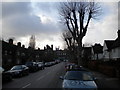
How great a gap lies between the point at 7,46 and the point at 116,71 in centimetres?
3904

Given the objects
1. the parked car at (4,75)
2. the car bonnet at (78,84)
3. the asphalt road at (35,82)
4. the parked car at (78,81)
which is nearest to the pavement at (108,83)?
the asphalt road at (35,82)

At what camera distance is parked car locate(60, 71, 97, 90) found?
9305mm

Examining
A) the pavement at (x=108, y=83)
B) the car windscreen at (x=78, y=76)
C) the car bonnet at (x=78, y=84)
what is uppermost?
the car windscreen at (x=78, y=76)

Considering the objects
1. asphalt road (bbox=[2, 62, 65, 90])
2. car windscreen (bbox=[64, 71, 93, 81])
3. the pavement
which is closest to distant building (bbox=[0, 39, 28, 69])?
asphalt road (bbox=[2, 62, 65, 90])

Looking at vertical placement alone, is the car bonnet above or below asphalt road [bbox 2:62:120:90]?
above

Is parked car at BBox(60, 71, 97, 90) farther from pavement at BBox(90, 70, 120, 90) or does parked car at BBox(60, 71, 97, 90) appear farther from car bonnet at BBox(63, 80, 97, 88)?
pavement at BBox(90, 70, 120, 90)

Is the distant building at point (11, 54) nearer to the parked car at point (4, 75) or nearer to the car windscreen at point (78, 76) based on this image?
the parked car at point (4, 75)

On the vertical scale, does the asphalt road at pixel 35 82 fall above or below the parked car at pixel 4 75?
below

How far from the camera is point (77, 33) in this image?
31719 mm

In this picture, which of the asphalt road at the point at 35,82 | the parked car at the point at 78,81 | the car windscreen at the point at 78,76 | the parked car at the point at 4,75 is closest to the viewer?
the parked car at the point at 78,81

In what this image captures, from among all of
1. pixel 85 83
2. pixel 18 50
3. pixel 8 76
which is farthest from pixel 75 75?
pixel 18 50

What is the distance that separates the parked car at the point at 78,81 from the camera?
9305 mm

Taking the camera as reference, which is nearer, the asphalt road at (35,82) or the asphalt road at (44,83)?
the asphalt road at (44,83)

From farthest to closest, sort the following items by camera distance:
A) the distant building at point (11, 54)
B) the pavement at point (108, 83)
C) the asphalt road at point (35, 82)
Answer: the distant building at point (11, 54) < the asphalt road at point (35, 82) < the pavement at point (108, 83)
